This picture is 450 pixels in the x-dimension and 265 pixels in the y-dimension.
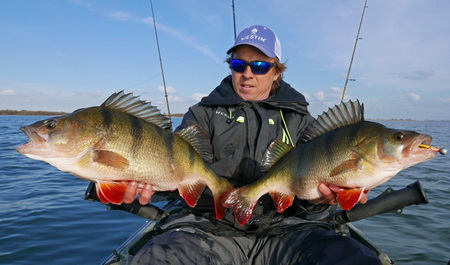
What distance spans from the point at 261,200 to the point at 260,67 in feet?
5.02

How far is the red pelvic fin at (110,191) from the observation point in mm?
2658

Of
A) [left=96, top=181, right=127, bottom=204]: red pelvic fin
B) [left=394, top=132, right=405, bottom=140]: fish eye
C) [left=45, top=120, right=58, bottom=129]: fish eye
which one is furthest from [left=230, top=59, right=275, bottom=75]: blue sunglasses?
[left=45, top=120, right=58, bottom=129]: fish eye

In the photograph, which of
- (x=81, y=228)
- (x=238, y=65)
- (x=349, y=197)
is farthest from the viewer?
(x=81, y=228)

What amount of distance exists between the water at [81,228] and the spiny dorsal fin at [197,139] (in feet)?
9.05

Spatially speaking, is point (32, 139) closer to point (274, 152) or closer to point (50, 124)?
point (50, 124)

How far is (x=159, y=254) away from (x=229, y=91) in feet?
6.71

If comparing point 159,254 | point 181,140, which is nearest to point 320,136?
point 181,140

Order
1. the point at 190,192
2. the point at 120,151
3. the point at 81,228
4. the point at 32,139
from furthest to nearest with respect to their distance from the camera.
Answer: the point at 81,228 → the point at 190,192 → the point at 120,151 → the point at 32,139

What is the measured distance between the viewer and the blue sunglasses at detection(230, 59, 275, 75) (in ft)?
12.1

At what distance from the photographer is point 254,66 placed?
3705 millimetres

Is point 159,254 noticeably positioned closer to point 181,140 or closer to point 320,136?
point 181,140

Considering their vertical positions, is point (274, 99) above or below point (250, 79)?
below

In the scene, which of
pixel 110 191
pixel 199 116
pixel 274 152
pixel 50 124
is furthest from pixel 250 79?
pixel 50 124

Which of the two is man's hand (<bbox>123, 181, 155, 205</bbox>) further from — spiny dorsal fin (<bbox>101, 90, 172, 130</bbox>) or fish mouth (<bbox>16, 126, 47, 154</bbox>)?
fish mouth (<bbox>16, 126, 47, 154</bbox>)
